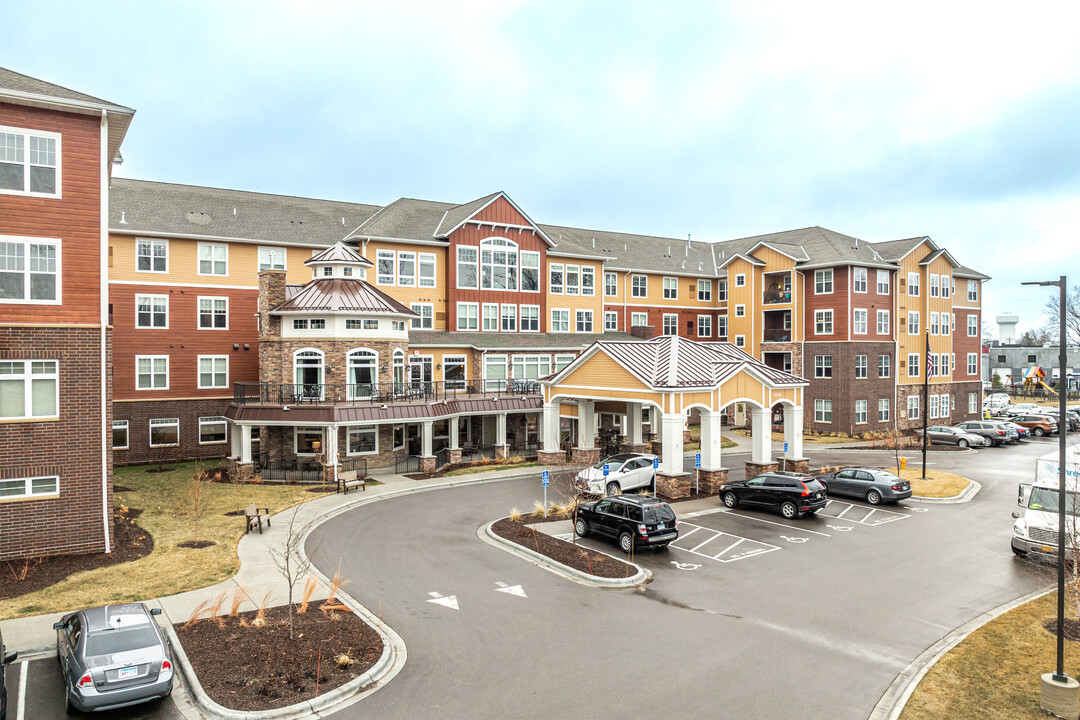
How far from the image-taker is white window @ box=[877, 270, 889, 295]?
167 feet

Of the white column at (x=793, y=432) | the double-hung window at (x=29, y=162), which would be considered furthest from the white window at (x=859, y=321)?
the double-hung window at (x=29, y=162)

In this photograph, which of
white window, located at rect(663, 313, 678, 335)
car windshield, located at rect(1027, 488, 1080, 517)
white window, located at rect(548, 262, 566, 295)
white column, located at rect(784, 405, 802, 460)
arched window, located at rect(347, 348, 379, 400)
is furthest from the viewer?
white window, located at rect(663, 313, 678, 335)

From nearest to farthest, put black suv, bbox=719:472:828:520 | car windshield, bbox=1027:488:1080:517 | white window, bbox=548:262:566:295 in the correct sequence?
car windshield, bbox=1027:488:1080:517
black suv, bbox=719:472:828:520
white window, bbox=548:262:566:295

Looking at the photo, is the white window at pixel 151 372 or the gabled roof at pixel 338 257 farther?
the white window at pixel 151 372

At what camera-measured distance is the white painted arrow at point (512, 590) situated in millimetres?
16656

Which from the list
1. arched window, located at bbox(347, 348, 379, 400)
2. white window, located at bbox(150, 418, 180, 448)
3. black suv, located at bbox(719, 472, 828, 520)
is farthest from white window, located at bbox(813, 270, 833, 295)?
white window, located at bbox(150, 418, 180, 448)

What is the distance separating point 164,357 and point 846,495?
35514 millimetres

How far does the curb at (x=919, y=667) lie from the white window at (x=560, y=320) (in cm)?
3593

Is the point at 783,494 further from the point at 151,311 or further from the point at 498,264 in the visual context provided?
the point at 151,311

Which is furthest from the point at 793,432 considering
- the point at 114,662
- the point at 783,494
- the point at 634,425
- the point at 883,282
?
the point at 114,662

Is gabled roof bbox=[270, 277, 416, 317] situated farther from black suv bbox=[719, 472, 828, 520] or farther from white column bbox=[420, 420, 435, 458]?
black suv bbox=[719, 472, 828, 520]

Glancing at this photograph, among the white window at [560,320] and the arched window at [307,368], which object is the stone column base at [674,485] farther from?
the white window at [560,320]

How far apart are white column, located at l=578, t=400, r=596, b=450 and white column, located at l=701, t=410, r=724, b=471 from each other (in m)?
7.39

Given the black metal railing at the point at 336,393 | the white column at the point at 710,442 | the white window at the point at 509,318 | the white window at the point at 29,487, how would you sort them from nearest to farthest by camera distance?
the white window at the point at 29,487, the white column at the point at 710,442, the black metal railing at the point at 336,393, the white window at the point at 509,318
